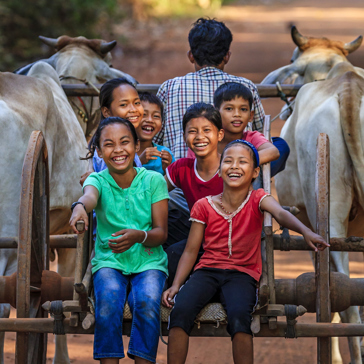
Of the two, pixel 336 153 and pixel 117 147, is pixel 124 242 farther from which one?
pixel 336 153

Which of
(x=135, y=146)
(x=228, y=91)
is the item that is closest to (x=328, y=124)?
(x=228, y=91)

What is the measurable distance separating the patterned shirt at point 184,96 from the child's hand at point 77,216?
1362 millimetres

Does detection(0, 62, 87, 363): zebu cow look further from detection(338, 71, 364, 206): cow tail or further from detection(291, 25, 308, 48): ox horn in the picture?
detection(291, 25, 308, 48): ox horn

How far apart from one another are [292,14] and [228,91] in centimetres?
3108

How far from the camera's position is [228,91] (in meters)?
4.06

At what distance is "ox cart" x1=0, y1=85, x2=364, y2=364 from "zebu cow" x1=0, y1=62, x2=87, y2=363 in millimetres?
542

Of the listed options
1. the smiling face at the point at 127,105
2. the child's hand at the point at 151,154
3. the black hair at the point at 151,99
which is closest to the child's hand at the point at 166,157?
the child's hand at the point at 151,154

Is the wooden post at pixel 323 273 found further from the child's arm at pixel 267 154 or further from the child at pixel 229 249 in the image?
the child's arm at pixel 267 154

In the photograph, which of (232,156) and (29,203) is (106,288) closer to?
(29,203)

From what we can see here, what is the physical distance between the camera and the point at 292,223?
10.4ft

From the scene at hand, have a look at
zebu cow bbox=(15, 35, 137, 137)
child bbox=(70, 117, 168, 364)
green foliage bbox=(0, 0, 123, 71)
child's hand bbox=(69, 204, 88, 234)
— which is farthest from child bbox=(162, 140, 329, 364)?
green foliage bbox=(0, 0, 123, 71)

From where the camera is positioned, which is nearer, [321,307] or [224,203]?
[321,307]

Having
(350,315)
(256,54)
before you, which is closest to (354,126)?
(350,315)

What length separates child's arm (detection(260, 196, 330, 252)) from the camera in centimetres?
303
